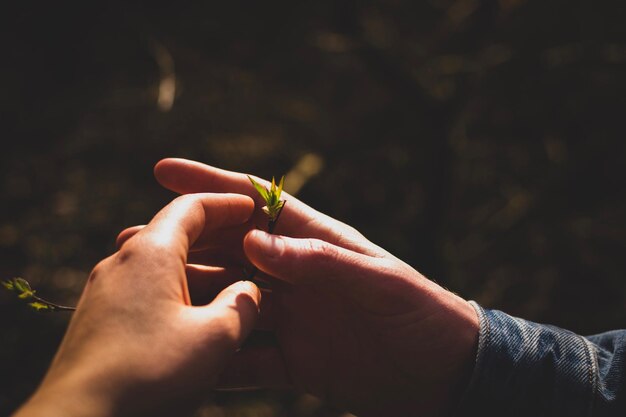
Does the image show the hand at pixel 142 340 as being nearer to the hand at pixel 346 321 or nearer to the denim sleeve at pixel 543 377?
the hand at pixel 346 321

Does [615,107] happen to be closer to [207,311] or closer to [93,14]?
[207,311]

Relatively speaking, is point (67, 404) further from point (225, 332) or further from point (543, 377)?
point (543, 377)

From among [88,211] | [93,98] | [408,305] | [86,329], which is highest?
[93,98]

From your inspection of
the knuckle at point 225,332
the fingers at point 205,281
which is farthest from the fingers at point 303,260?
the fingers at point 205,281

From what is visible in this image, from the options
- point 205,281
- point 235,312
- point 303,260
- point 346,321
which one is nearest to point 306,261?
point 303,260

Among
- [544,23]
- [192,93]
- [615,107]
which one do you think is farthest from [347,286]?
[544,23]

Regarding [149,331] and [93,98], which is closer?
[149,331]
